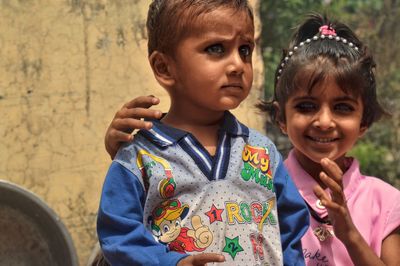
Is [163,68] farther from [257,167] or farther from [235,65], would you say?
[257,167]

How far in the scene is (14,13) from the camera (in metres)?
4.52

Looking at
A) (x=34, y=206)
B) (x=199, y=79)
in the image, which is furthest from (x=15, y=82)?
(x=199, y=79)

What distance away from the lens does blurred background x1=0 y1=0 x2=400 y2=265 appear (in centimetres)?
456

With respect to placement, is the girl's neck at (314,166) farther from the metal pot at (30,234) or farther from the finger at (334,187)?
the metal pot at (30,234)

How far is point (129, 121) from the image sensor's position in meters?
2.66

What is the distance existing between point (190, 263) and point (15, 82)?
2406mm

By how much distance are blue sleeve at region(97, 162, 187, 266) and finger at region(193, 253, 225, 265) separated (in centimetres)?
8

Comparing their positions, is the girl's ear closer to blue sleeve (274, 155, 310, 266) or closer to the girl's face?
the girl's face

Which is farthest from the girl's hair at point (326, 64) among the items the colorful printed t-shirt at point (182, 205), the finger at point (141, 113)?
the finger at point (141, 113)

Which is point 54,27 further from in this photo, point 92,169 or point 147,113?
point 147,113

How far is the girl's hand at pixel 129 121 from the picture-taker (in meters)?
2.64

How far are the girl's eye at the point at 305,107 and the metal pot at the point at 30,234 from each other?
113 cm

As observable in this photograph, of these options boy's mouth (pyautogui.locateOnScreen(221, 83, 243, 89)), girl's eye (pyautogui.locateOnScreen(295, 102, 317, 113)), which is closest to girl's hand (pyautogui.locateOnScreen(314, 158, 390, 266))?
girl's eye (pyautogui.locateOnScreen(295, 102, 317, 113))

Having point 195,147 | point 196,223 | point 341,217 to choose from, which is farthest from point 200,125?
point 341,217
